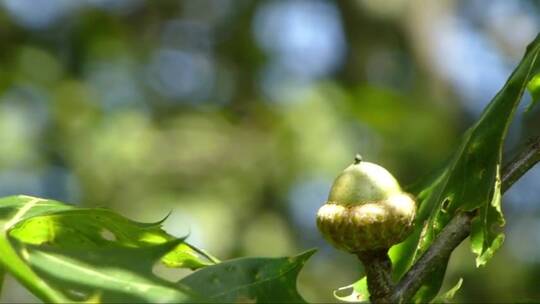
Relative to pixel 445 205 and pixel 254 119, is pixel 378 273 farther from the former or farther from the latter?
pixel 254 119

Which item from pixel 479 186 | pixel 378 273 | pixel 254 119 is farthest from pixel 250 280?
pixel 254 119

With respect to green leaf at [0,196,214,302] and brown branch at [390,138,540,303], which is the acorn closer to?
brown branch at [390,138,540,303]

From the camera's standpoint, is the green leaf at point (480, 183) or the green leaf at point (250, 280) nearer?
the green leaf at point (250, 280)

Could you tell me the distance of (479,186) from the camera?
162cm

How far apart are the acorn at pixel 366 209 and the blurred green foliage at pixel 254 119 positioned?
351 cm

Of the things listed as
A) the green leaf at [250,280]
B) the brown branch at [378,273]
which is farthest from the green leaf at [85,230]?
the brown branch at [378,273]

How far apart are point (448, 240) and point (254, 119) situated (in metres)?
4.61

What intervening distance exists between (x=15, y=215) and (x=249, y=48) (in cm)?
521

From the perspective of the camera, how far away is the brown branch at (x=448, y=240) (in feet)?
4.97

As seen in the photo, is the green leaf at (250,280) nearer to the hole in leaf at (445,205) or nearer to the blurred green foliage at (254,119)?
the hole in leaf at (445,205)

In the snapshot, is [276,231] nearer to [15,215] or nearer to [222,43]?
[222,43]

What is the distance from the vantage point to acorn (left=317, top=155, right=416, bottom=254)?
1.55 metres

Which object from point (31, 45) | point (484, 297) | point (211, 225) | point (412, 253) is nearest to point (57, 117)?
point (31, 45)

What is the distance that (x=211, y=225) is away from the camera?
5461 millimetres
